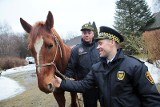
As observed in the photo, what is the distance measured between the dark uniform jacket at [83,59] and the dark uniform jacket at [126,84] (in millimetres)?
1320

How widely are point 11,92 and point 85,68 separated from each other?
9593 millimetres

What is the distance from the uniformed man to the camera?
101 inches

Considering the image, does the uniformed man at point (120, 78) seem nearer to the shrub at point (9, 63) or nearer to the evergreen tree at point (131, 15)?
the shrub at point (9, 63)

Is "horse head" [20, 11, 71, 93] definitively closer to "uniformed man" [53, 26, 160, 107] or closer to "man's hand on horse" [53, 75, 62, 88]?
"man's hand on horse" [53, 75, 62, 88]

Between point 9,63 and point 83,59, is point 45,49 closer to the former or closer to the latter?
point 83,59

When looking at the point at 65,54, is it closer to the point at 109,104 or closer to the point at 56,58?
the point at 56,58

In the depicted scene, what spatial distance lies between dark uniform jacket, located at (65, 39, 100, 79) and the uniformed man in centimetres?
120

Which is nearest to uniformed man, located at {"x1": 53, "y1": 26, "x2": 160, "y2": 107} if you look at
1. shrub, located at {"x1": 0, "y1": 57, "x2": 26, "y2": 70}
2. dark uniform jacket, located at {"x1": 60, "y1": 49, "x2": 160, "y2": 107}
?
dark uniform jacket, located at {"x1": 60, "y1": 49, "x2": 160, "y2": 107}

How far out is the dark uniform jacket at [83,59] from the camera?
4.19 metres

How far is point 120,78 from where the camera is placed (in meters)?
2.64

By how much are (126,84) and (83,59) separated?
1.64 m

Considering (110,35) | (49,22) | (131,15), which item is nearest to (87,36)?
(49,22)

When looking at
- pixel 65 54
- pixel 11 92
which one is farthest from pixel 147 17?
pixel 65 54

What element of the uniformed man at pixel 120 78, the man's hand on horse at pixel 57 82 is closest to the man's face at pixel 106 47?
the uniformed man at pixel 120 78
